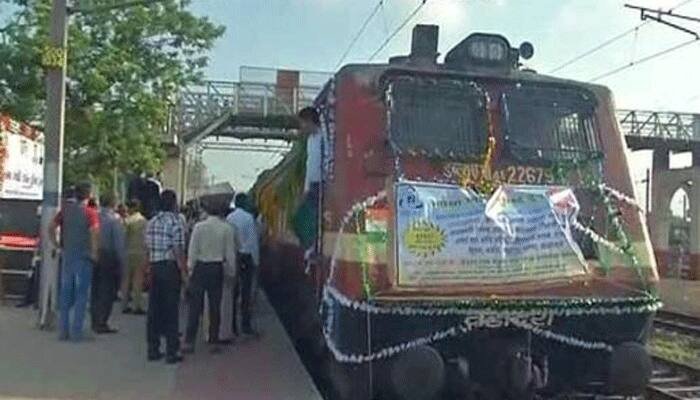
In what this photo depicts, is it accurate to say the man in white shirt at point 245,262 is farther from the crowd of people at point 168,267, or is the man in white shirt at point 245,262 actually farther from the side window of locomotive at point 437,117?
A: the side window of locomotive at point 437,117

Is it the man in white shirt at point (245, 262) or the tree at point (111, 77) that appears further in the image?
the tree at point (111, 77)

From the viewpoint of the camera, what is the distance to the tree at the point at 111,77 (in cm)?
2386

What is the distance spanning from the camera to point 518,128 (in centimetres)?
780

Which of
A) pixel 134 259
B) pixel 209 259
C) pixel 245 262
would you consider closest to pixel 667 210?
pixel 134 259

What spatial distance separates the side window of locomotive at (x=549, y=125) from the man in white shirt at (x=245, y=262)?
4813 millimetres

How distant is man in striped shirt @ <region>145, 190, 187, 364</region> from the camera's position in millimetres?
10211

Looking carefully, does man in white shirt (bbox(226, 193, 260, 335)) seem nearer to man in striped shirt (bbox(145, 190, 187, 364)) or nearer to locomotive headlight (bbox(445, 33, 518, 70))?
man in striped shirt (bbox(145, 190, 187, 364))

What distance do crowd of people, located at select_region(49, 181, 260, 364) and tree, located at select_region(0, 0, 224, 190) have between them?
458 inches

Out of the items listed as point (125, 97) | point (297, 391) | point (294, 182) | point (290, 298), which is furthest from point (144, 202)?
point (125, 97)

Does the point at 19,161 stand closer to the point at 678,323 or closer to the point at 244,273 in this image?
the point at 244,273

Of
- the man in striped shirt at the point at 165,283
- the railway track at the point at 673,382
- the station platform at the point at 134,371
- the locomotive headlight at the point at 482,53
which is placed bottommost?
the railway track at the point at 673,382

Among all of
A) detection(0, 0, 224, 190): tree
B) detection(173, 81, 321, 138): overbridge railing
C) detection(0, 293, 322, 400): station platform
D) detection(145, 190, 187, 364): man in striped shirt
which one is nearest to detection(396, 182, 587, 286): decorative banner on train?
detection(0, 293, 322, 400): station platform

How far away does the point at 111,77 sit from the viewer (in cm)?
2611

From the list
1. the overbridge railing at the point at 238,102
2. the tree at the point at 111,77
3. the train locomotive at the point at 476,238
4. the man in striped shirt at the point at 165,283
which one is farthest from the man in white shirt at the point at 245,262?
the overbridge railing at the point at 238,102
